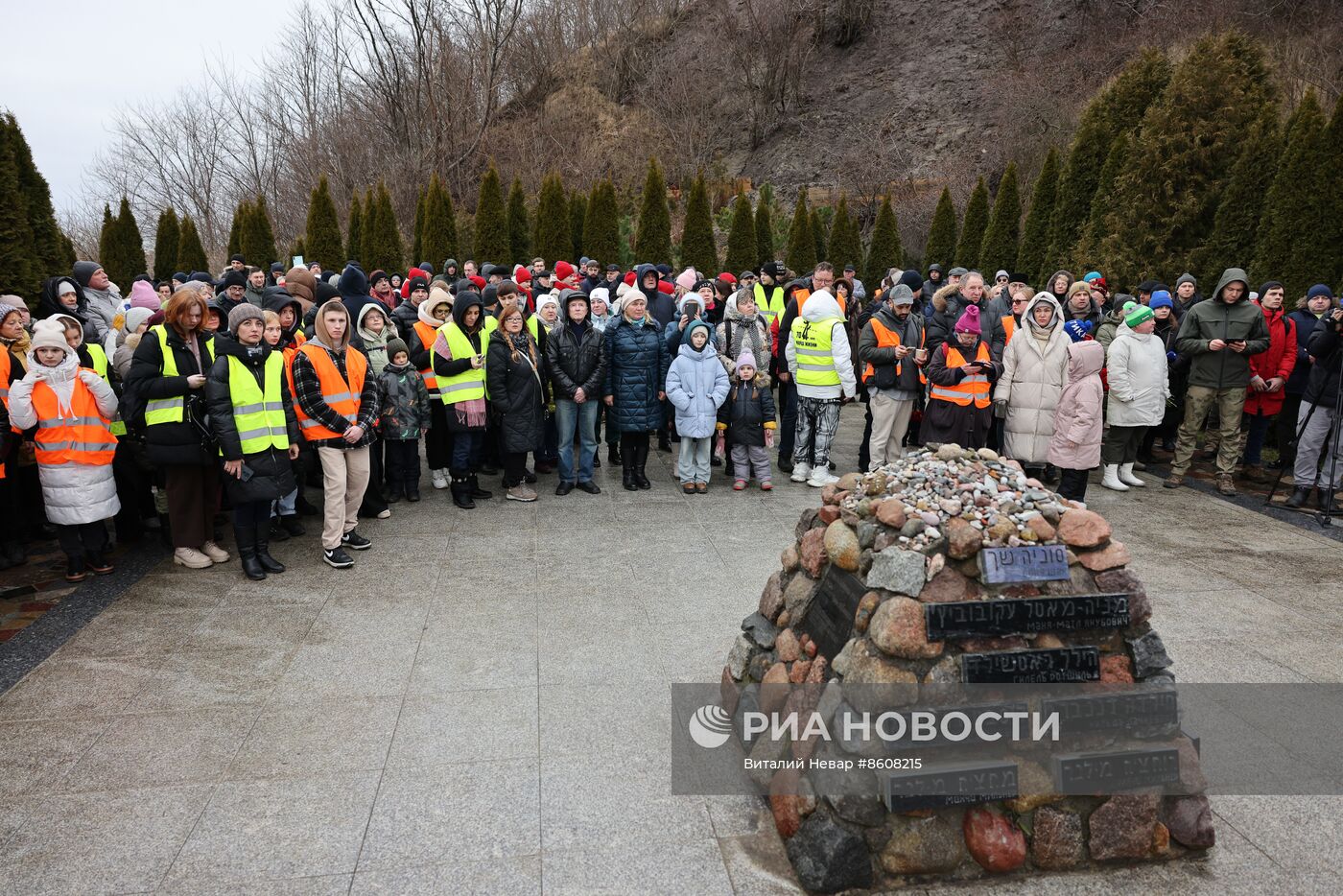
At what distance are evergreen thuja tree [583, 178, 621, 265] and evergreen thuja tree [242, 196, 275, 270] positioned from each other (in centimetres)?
726

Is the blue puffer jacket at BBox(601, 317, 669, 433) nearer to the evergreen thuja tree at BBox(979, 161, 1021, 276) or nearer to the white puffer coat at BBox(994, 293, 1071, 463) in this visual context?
the white puffer coat at BBox(994, 293, 1071, 463)

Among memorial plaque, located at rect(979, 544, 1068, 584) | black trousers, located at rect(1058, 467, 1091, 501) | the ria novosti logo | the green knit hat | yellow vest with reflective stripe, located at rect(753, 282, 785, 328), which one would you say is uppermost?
yellow vest with reflective stripe, located at rect(753, 282, 785, 328)

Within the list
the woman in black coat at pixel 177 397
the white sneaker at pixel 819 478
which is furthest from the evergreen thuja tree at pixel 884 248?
the woman in black coat at pixel 177 397

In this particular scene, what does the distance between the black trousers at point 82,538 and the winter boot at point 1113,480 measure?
931 centimetres

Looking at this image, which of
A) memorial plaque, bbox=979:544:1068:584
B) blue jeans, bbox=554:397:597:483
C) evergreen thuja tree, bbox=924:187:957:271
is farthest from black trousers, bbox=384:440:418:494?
evergreen thuja tree, bbox=924:187:957:271

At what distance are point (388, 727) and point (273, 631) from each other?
1599 mm

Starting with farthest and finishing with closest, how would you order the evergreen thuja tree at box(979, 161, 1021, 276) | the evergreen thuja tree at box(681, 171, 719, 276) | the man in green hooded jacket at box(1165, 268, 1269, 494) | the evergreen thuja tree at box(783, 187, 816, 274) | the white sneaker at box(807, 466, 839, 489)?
1. the evergreen thuja tree at box(783, 187, 816, 274)
2. the evergreen thuja tree at box(681, 171, 719, 276)
3. the evergreen thuja tree at box(979, 161, 1021, 276)
4. the white sneaker at box(807, 466, 839, 489)
5. the man in green hooded jacket at box(1165, 268, 1269, 494)

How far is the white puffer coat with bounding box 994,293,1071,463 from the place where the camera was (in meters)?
8.11

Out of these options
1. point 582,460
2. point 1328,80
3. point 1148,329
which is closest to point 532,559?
point 582,460

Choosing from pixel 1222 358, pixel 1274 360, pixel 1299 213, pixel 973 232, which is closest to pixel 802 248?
pixel 973 232

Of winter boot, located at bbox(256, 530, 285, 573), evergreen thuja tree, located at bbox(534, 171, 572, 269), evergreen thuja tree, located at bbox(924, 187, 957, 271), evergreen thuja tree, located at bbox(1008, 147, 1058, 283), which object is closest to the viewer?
winter boot, located at bbox(256, 530, 285, 573)

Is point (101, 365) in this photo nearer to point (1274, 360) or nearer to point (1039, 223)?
point (1274, 360)

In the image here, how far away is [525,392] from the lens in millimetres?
8148

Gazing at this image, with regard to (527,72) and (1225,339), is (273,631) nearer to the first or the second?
(1225,339)
